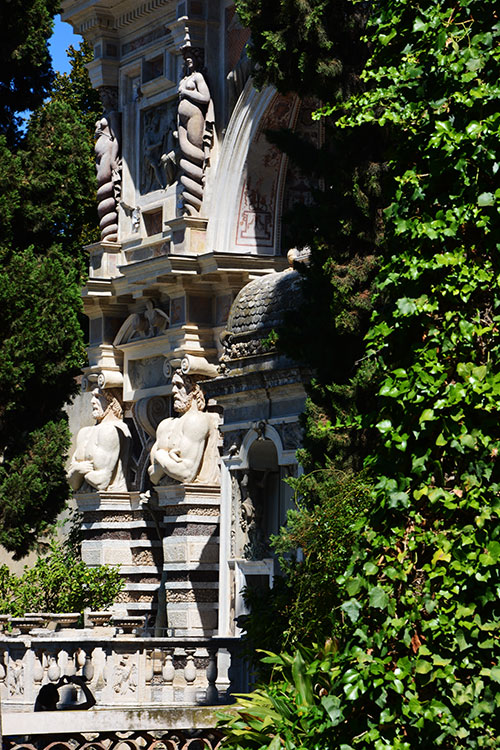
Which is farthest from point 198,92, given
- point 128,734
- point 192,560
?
point 128,734

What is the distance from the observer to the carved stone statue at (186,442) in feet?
69.9

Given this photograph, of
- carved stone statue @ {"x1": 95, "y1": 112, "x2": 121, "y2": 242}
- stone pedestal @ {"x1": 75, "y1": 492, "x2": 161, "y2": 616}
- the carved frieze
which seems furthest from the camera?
carved stone statue @ {"x1": 95, "y1": 112, "x2": 121, "y2": 242}

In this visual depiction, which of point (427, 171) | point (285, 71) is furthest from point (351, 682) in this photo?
point (285, 71)

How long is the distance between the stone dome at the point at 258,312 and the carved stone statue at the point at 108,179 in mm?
7182

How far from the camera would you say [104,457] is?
2377 cm

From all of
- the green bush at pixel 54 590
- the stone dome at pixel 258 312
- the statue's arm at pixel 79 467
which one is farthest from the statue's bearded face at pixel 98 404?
the stone dome at pixel 258 312

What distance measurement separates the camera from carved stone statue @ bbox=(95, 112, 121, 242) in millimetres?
23984

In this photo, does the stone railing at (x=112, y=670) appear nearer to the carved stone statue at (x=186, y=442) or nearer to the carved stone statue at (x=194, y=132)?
the carved stone statue at (x=186, y=442)

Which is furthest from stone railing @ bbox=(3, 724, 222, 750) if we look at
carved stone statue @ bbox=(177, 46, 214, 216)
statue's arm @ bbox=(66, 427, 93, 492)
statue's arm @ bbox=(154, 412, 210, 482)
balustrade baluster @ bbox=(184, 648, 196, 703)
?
statue's arm @ bbox=(66, 427, 93, 492)

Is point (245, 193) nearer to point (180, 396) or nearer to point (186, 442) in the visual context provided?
point (180, 396)

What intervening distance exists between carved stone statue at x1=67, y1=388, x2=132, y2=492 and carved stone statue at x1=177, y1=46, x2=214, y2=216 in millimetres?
3756

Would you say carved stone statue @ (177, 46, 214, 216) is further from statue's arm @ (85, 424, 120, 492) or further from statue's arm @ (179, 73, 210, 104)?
statue's arm @ (85, 424, 120, 492)

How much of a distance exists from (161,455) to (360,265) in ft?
28.4

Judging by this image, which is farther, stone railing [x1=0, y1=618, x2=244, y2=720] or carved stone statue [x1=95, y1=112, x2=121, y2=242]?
carved stone statue [x1=95, y1=112, x2=121, y2=242]
